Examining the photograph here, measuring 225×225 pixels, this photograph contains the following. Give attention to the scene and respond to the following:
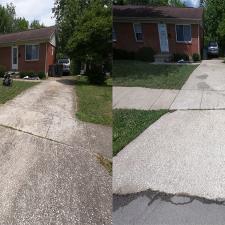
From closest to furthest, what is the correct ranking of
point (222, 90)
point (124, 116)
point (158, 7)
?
point (124, 116) < point (222, 90) < point (158, 7)

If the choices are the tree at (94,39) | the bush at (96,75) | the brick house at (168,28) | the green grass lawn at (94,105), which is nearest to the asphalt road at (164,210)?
the green grass lawn at (94,105)

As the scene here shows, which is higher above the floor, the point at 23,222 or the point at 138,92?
the point at 138,92

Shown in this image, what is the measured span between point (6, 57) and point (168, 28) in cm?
1169

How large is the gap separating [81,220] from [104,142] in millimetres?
3365

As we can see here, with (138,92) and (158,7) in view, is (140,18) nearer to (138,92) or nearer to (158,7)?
(158,7)

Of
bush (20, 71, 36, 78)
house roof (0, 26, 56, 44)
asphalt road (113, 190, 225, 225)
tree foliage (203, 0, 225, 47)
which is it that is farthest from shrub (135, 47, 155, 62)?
house roof (0, 26, 56, 44)

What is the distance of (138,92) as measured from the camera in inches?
330

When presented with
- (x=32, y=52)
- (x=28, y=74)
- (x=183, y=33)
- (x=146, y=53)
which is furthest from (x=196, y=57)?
(x=32, y=52)

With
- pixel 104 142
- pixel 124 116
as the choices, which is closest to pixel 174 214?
pixel 124 116

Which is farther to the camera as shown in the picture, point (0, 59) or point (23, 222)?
point (0, 59)

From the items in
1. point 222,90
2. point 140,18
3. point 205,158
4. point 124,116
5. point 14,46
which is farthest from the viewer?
point 14,46

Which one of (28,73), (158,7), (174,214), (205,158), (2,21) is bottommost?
(174,214)

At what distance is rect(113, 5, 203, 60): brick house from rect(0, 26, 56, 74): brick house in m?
7.11

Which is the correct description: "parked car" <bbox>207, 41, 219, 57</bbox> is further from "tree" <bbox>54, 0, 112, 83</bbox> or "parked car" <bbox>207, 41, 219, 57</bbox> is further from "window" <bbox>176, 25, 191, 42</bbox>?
"tree" <bbox>54, 0, 112, 83</bbox>
